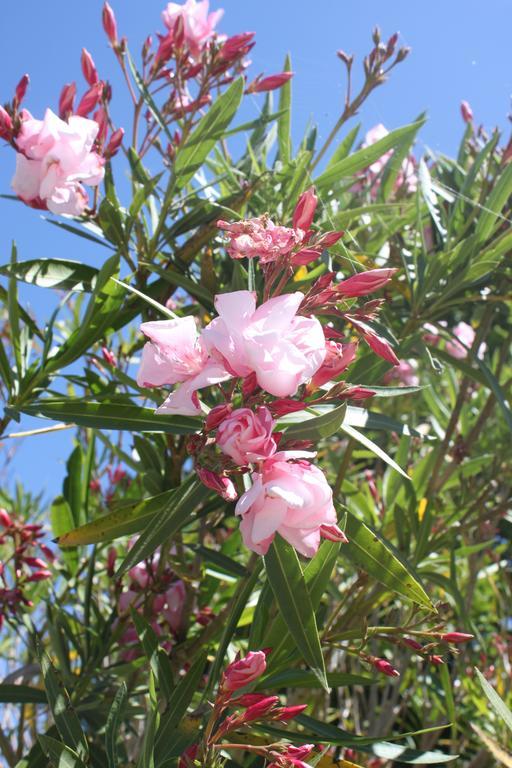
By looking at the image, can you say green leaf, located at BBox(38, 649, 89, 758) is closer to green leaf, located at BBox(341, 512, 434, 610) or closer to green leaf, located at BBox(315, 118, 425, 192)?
green leaf, located at BBox(341, 512, 434, 610)

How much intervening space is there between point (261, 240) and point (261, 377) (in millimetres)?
186

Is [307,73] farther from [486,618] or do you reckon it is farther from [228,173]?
[486,618]

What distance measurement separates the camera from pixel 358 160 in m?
1.39

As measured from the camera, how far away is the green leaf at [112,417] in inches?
39.3

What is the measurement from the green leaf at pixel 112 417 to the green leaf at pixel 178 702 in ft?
0.94

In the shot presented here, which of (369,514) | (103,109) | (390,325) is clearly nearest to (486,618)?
(369,514)

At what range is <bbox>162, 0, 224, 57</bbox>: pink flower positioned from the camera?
1583 mm

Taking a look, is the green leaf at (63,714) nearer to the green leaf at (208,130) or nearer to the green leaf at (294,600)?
the green leaf at (294,600)

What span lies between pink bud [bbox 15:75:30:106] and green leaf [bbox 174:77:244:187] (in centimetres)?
26

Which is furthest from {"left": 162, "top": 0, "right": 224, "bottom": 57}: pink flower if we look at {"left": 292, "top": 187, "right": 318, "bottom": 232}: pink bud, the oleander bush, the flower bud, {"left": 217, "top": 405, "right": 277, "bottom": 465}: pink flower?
the flower bud

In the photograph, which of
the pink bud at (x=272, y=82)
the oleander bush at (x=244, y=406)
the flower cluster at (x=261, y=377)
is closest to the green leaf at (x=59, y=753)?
the oleander bush at (x=244, y=406)

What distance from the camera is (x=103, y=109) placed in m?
1.32

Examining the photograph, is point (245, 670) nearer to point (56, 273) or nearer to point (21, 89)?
point (56, 273)

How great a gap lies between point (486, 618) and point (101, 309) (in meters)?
2.15
